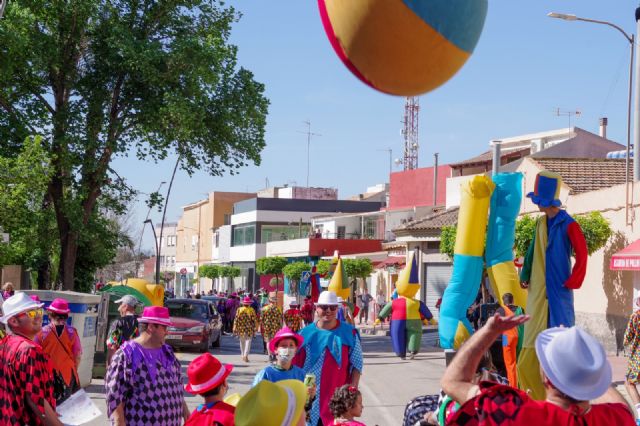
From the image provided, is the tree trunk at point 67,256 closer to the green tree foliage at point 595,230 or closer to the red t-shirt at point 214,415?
the green tree foliage at point 595,230

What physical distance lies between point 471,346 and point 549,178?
5986 mm

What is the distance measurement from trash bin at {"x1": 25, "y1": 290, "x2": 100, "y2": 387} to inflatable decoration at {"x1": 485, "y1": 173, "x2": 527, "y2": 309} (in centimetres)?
667

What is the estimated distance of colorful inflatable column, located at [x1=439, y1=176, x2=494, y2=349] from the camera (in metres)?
11.1

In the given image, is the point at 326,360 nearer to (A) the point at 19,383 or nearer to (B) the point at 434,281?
(A) the point at 19,383

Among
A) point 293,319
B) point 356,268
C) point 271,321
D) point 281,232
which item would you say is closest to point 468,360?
point 293,319

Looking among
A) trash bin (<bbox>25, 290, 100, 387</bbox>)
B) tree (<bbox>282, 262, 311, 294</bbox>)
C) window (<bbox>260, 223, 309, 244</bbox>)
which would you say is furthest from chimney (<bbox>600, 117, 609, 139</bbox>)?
trash bin (<bbox>25, 290, 100, 387</bbox>)

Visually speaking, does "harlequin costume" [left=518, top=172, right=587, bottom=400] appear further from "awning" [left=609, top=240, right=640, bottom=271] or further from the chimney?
the chimney

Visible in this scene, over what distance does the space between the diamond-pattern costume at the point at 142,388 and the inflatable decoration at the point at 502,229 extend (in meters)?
5.75

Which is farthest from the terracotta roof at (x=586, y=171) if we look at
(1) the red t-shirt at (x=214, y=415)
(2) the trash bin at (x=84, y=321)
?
(1) the red t-shirt at (x=214, y=415)

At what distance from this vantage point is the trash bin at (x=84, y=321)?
51.3 ft

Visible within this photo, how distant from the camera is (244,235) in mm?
83750

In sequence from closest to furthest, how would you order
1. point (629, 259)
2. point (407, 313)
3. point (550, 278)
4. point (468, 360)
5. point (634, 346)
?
point (468, 360) < point (550, 278) < point (634, 346) < point (629, 259) < point (407, 313)

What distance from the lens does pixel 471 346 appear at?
12.8 feet

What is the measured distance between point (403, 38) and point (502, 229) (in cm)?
741
